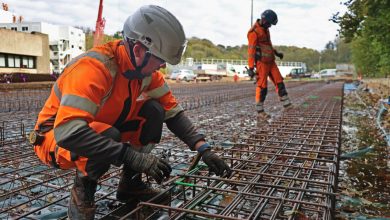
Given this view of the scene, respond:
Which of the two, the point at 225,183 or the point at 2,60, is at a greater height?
the point at 2,60

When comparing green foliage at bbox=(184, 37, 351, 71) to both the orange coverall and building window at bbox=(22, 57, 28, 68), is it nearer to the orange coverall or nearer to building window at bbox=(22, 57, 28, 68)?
building window at bbox=(22, 57, 28, 68)

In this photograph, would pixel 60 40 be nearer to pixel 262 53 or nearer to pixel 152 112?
pixel 262 53

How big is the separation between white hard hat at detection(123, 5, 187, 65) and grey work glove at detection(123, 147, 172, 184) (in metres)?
0.51

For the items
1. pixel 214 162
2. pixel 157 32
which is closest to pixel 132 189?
pixel 214 162

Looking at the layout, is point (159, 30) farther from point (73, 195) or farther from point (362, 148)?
point (362, 148)

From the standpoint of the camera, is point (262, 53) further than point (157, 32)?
Yes

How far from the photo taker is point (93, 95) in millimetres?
1646

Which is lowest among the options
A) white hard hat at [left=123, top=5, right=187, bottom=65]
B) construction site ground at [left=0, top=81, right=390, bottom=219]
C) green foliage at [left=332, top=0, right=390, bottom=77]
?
construction site ground at [left=0, top=81, right=390, bottom=219]

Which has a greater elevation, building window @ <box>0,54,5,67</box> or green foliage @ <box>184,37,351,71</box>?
green foliage @ <box>184,37,351,71</box>

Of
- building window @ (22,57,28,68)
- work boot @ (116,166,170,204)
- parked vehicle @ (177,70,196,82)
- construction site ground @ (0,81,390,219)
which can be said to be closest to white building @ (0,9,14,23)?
building window @ (22,57,28,68)

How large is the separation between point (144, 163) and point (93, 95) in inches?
16.1

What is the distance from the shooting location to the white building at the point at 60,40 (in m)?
34.1

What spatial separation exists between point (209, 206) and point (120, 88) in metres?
0.88

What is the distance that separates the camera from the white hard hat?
1782 millimetres
